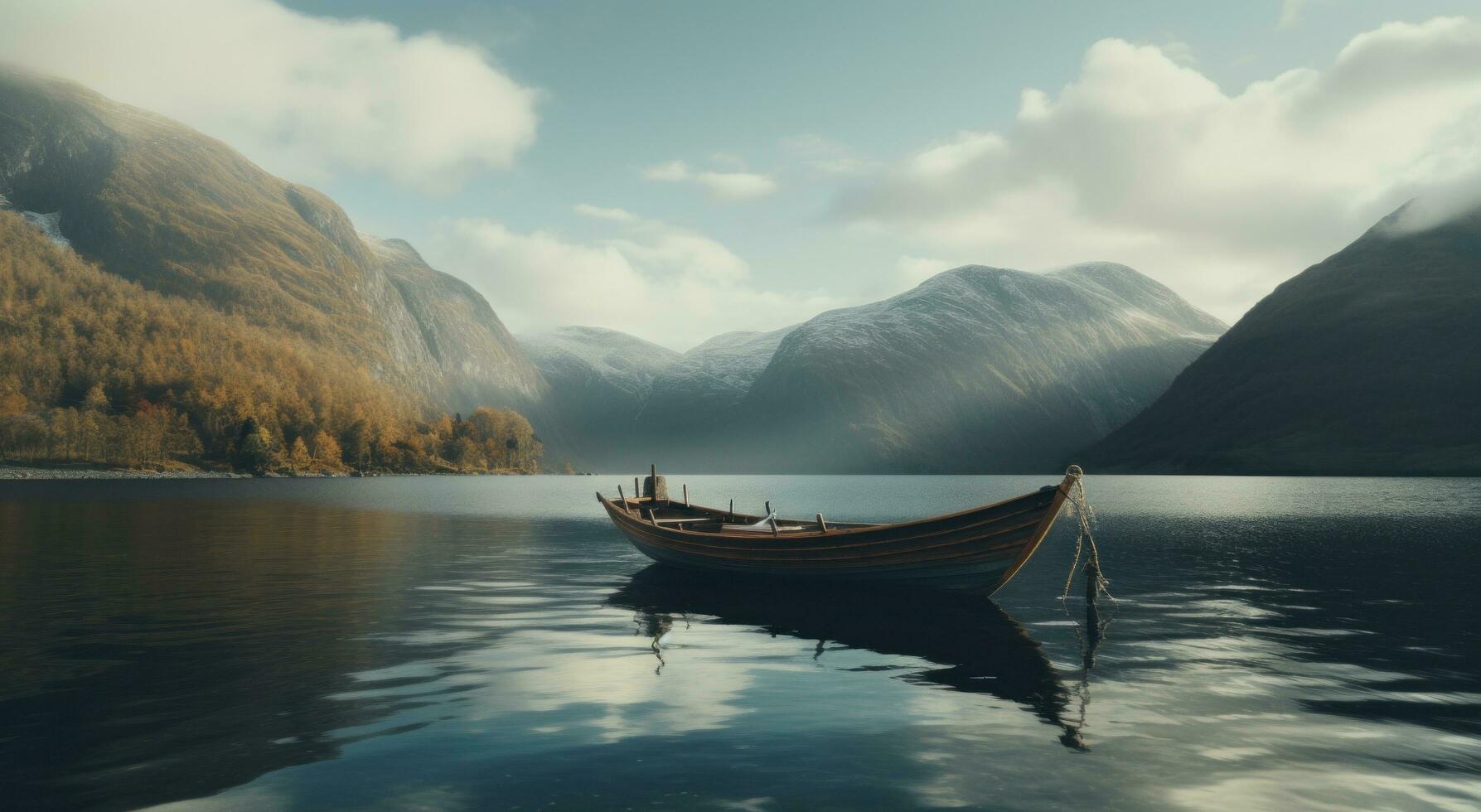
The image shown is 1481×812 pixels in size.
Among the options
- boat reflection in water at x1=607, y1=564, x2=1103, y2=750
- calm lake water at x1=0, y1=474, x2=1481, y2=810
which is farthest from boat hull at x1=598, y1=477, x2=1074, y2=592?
calm lake water at x1=0, y1=474, x2=1481, y2=810

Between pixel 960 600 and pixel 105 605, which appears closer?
pixel 105 605

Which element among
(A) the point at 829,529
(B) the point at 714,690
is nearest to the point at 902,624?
(A) the point at 829,529

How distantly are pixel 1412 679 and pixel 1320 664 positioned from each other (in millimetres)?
1968

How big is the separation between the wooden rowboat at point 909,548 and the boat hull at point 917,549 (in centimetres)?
3

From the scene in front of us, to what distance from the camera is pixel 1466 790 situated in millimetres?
12180

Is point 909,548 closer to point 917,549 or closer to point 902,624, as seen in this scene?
point 917,549

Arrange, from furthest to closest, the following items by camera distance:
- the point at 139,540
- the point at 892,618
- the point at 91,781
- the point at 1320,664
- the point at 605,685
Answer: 1. the point at 139,540
2. the point at 892,618
3. the point at 1320,664
4. the point at 605,685
5. the point at 91,781

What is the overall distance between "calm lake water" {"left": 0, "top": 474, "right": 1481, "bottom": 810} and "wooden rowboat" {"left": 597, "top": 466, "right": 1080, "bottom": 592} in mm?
1271

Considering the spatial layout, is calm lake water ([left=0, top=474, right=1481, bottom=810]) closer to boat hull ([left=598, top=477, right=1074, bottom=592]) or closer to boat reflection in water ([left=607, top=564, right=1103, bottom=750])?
boat reflection in water ([left=607, top=564, right=1103, bottom=750])

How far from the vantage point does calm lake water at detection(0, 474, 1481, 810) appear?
12.0 m

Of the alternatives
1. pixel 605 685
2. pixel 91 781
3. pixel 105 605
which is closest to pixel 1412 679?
pixel 605 685

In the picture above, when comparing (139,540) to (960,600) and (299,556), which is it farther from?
(960,600)

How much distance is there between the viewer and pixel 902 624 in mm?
26047

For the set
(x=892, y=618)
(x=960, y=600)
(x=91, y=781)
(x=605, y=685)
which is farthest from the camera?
(x=960, y=600)
